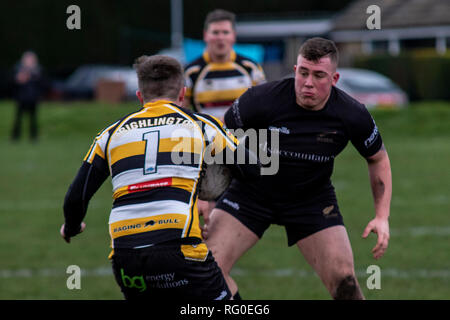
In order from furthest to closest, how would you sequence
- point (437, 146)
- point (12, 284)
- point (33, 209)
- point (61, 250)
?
1. point (437, 146)
2. point (33, 209)
3. point (61, 250)
4. point (12, 284)

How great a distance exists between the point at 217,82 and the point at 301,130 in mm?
2957

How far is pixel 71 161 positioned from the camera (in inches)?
743

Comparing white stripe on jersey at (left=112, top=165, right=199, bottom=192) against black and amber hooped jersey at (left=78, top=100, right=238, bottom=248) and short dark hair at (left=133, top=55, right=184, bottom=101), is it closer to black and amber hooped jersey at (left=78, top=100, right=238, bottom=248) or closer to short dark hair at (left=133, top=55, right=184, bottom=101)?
black and amber hooped jersey at (left=78, top=100, right=238, bottom=248)

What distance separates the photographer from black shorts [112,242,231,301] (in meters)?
4.32

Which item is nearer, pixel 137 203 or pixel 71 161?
pixel 137 203

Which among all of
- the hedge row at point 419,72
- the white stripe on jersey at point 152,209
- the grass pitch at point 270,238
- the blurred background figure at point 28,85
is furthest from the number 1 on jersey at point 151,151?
the hedge row at point 419,72

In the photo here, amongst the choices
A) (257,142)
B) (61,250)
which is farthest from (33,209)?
(257,142)

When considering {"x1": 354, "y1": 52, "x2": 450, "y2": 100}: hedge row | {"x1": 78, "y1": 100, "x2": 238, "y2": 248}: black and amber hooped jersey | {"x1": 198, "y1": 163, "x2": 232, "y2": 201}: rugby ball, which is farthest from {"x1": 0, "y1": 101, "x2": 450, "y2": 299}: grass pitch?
{"x1": 354, "y1": 52, "x2": 450, "y2": 100}: hedge row

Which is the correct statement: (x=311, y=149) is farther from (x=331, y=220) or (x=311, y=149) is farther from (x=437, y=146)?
(x=437, y=146)

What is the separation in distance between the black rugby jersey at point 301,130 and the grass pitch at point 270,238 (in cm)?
190

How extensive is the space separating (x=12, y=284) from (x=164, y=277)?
14.2 feet

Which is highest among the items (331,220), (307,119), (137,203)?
(307,119)

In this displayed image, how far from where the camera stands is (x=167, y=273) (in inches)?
170

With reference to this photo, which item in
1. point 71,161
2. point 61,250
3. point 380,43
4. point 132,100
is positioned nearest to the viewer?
point 61,250
